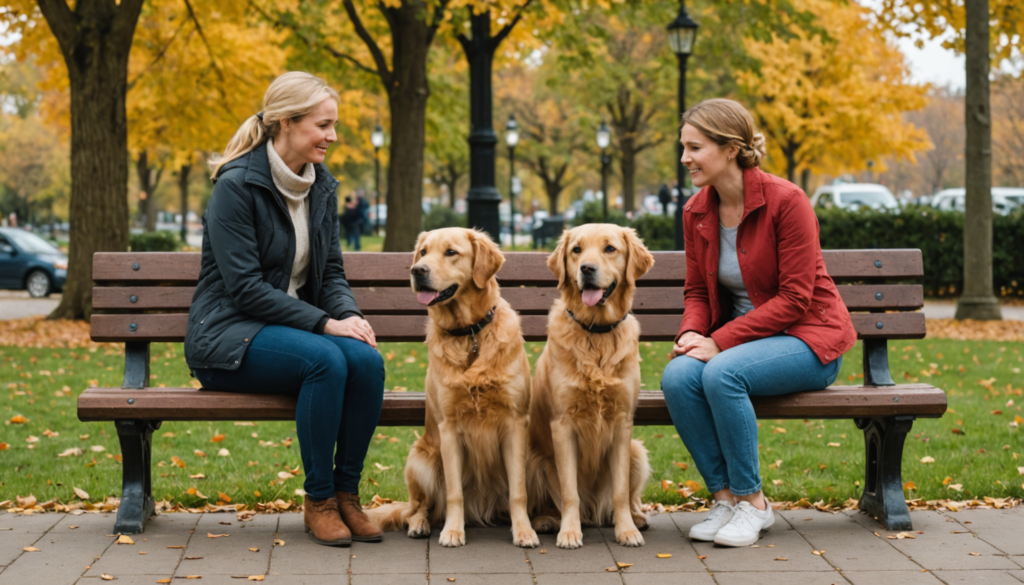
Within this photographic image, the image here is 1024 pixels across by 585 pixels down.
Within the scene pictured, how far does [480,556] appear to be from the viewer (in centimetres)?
358

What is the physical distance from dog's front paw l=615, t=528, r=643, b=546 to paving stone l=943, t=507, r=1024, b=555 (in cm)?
137

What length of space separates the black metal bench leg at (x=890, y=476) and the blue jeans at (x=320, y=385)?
2155mm

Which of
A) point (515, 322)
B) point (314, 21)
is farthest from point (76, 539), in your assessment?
point (314, 21)

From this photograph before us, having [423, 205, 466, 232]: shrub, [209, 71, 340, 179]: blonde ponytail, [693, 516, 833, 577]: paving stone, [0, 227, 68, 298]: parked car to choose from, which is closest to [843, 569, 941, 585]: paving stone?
[693, 516, 833, 577]: paving stone

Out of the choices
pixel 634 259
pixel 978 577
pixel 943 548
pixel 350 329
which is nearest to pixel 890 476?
pixel 943 548

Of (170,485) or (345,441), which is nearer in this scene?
(345,441)

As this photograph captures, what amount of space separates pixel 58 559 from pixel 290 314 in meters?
1.25

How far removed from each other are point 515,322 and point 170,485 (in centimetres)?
201

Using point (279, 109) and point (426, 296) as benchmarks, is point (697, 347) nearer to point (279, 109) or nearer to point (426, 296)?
point (426, 296)

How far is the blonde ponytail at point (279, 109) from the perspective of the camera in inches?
149

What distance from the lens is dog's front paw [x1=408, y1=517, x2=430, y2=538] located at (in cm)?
384

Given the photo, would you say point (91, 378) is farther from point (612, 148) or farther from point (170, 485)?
point (612, 148)

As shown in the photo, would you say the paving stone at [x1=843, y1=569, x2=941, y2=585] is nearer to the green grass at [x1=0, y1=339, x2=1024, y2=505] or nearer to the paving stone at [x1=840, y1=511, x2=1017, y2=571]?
the paving stone at [x1=840, y1=511, x2=1017, y2=571]

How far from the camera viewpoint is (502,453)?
3836 millimetres
